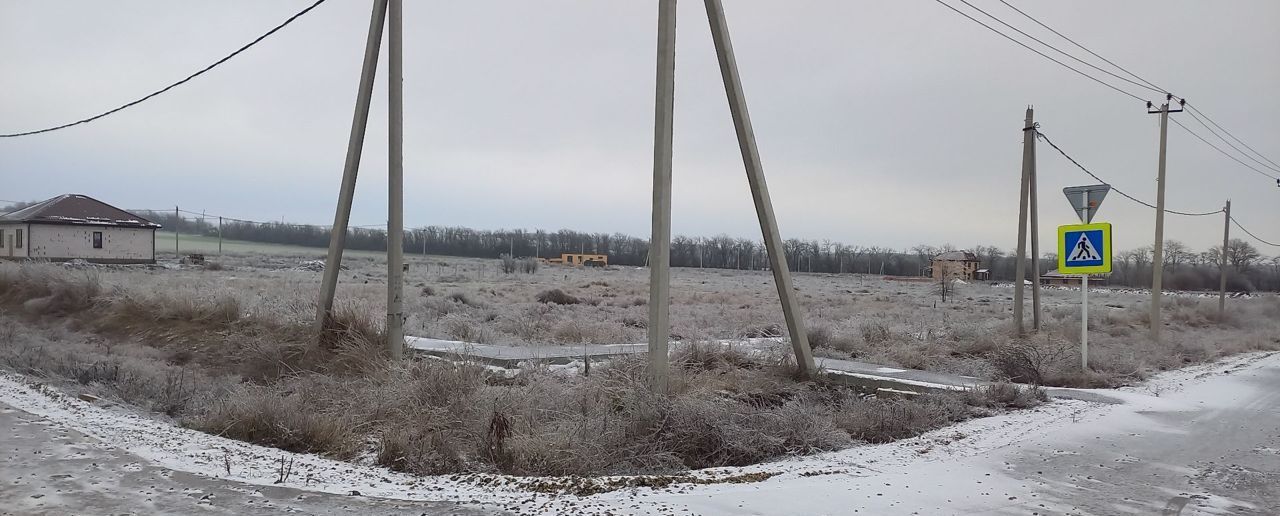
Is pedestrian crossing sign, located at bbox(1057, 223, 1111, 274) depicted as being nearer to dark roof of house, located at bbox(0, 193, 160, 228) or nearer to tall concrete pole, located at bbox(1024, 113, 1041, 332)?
tall concrete pole, located at bbox(1024, 113, 1041, 332)

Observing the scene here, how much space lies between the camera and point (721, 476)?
6242mm

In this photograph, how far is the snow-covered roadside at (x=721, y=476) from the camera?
542 cm

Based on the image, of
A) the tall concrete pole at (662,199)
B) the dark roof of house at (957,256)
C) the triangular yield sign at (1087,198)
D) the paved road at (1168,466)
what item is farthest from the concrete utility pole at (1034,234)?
the dark roof of house at (957,256)

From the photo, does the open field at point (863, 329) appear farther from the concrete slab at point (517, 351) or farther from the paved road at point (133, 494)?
the paved road at point (133, 494)

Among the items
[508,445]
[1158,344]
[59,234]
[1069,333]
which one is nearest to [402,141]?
[508,445]

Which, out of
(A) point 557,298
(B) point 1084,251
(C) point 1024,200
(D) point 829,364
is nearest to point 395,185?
(D) point 829,364

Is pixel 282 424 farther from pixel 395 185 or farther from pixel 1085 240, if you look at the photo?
pixel 1085 240

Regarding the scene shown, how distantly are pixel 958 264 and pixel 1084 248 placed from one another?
3251 inches

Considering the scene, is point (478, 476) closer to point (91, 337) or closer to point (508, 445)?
point (508, 445)

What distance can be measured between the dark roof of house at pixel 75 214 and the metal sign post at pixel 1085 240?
47.9 m

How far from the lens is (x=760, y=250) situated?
11569 cm

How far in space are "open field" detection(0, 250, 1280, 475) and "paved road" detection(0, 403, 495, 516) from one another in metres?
0.99

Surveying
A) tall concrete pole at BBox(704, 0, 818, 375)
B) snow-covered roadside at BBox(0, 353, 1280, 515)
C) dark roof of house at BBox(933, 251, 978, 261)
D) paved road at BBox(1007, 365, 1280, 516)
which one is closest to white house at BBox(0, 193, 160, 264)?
snow-covered roadside at BBox(0, 353, 1280, 515)

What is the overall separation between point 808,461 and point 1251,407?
25.2 feet
